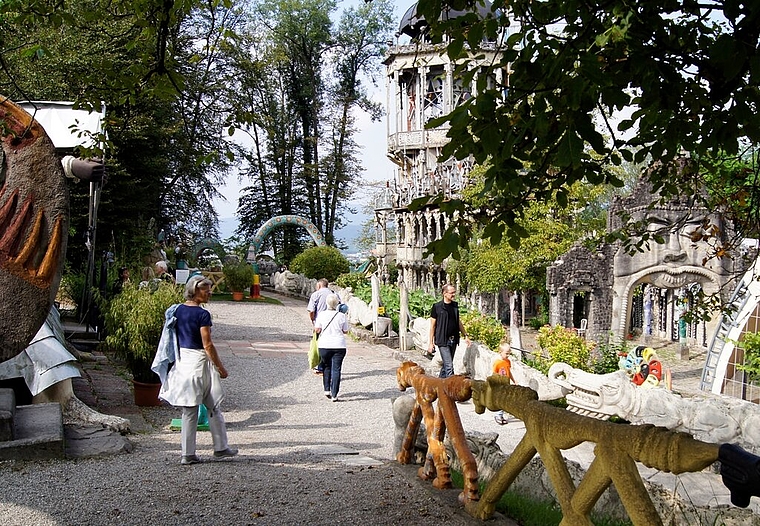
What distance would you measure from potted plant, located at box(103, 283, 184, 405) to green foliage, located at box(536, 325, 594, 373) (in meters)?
6.59

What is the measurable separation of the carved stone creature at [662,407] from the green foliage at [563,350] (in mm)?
1432

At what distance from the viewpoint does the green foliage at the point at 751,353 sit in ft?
43.1

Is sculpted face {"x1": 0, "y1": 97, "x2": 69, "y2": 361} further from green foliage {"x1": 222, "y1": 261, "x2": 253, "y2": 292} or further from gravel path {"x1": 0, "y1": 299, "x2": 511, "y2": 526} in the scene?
green foliage {"x1": 222, "y1": 261, "x2": 253, "y2": 292}

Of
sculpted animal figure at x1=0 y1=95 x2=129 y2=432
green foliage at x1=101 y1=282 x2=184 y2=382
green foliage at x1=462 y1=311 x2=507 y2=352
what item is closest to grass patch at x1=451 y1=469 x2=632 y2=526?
sculpted animal figure at x1=0 y1=95 x2=129 y2=432

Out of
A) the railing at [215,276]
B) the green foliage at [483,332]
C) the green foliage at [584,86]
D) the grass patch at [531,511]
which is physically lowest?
the grass patch at [531,511]

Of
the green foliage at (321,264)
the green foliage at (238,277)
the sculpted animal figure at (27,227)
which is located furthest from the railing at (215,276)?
the sculpted animal figure at (27,227)

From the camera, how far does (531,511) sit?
577 cm

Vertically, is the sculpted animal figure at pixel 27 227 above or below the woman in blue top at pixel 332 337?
above

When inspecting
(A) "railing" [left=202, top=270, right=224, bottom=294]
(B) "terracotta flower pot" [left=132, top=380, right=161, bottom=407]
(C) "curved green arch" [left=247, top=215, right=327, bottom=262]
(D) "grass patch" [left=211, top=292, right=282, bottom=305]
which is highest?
(C) "curved green arch" [left=247, top=215, right=327, bottom=262]

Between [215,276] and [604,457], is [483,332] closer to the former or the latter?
[604,457]

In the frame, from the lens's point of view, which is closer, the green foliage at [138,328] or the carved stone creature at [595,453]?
the carved stone creature at [595,453]

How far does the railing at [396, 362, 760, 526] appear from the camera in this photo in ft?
11.2

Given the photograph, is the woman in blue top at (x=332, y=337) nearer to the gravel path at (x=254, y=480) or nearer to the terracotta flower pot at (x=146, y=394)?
the gravel path at (x=254, y=480)

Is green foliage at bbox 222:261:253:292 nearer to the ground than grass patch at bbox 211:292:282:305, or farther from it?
farther from it
